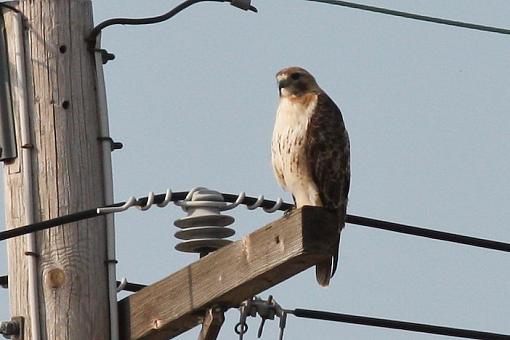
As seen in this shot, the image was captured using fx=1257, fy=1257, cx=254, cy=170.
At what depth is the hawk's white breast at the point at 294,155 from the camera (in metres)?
6.23

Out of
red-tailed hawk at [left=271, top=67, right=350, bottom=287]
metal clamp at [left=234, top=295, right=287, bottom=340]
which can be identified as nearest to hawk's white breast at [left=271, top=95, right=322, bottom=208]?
red-tailed hawk at [left=271, top=67, right=350, bottom=287]

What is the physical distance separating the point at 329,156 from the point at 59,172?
5.52ft

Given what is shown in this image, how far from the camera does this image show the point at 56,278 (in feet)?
16.3

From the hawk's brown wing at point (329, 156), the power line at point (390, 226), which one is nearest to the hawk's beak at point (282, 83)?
the hawk's brown wing at point (329, 156)

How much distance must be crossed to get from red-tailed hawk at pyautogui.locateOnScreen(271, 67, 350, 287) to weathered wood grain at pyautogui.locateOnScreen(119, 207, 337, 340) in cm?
139

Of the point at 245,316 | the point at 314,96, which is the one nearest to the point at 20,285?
the point at 245,316

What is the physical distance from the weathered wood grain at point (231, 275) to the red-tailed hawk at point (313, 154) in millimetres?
1392

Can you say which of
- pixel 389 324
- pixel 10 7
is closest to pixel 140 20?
pixel 10 7

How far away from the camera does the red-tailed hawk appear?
6.18 meters

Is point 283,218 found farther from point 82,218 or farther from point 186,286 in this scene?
point 82,218

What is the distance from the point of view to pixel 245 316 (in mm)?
4973

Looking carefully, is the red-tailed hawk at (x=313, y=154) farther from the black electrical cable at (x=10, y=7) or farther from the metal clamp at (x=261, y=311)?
the black electrical cable at (x=10, y=7)

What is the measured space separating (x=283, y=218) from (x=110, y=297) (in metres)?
1.03

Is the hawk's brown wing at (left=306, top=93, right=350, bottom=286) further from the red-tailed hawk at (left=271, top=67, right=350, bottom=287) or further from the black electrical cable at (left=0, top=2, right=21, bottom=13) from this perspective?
the black electrical cable at (left=0, top=2, right=21, bottom=13)
